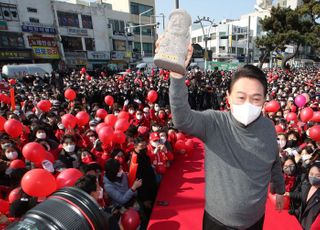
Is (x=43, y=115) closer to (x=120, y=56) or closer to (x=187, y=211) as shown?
(x=187, y=211)

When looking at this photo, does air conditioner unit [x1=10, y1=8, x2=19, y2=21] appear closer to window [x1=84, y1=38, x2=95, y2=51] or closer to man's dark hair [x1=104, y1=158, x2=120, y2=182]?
window [x1=84, y1=38, x2=95, y2=51]

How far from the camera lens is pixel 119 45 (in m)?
34.3

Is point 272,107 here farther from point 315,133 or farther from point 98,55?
point 98,55

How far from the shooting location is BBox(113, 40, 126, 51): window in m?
33.9

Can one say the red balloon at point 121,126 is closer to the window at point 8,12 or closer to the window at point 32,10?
the window at point 8,12

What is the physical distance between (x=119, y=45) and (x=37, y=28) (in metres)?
11.4

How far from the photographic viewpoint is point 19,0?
79.0ft

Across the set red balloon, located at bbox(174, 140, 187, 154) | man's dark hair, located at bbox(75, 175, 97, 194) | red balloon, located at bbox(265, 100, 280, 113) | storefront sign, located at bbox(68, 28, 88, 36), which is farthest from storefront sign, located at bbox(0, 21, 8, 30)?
man's dark hair, located at bbox(75, 175, 97, 194)

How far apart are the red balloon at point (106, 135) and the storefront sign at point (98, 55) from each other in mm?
27053

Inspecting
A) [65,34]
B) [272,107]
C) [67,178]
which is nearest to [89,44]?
[65,34]

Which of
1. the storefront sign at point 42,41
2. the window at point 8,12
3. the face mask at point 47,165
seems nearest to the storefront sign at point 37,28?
the storefront sign at point 42,41

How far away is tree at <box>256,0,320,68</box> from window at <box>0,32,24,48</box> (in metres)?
21.0

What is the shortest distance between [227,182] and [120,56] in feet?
109

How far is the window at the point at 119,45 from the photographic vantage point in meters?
33.9
